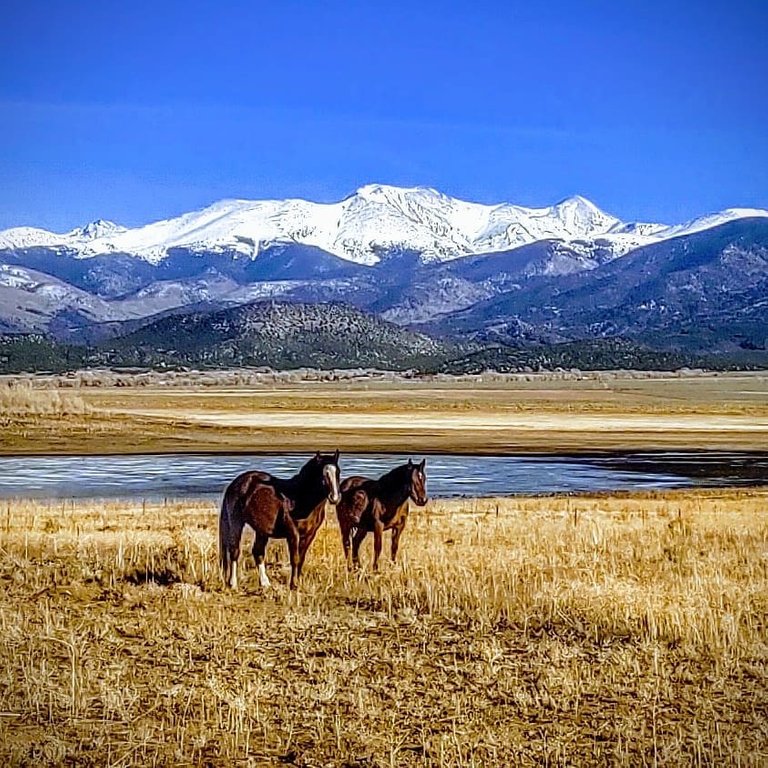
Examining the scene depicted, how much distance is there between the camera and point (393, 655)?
1185 cm

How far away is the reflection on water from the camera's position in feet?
105

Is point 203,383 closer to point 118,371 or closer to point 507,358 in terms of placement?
point 118,371

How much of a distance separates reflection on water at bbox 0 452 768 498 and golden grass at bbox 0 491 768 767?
12580 millimetres

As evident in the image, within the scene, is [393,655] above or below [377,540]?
below

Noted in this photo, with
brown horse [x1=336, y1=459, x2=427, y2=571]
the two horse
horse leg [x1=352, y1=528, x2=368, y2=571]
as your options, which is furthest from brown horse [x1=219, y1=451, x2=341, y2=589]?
horse leg [x1=352, y1=528, x2=368, y2=571]

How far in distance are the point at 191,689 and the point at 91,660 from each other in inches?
58.0

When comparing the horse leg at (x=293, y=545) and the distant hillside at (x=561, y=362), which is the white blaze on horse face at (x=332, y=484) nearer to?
the horse leg at (x=293, y=545)

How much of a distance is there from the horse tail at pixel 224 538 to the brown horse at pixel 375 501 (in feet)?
5.24

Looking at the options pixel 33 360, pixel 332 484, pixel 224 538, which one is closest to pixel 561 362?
pixel 33 360

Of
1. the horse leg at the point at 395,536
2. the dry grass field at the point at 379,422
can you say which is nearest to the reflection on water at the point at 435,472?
the dry grass field at the point at 379,422

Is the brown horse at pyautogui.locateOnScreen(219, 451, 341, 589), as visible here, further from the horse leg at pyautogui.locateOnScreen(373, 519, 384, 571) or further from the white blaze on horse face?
the horse leg at pyautogui.locateOnScreen(373, 519, 384, 571)

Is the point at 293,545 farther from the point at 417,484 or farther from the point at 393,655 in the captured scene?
the point at 393,655

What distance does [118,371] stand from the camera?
581ft

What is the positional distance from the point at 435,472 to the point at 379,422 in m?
24.8
